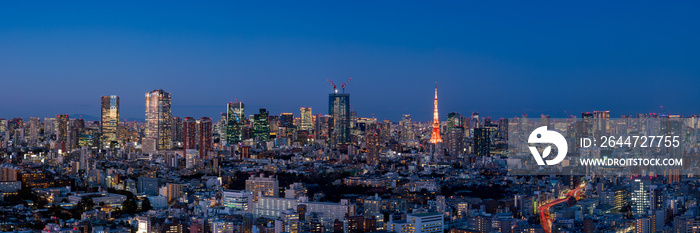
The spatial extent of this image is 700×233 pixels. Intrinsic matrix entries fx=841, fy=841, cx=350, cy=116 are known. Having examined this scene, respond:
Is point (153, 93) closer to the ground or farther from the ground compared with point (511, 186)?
farther from the ground

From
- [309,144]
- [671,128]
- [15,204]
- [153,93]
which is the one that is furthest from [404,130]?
[15,204]

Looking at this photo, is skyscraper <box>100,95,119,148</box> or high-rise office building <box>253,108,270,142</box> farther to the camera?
high-rise office building <box>253,108,270,142</box>

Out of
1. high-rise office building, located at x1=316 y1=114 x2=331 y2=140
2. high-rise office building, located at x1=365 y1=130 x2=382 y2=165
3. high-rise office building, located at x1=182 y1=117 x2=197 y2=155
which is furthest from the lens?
high-rise office building, located at x1=316 y1=114 x2=331 y2=140

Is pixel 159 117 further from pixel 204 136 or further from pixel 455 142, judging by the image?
pixel 455 142

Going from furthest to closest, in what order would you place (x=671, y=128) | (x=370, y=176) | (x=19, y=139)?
(x=19, y=139)
(x=370, y=176)
(x=671, y=128)

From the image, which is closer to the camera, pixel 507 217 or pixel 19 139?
pixel 507 217

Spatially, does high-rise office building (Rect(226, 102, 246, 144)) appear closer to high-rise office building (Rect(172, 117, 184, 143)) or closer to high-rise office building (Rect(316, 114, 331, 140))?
high-rise office building (Rect(172, 117, 184, 143))

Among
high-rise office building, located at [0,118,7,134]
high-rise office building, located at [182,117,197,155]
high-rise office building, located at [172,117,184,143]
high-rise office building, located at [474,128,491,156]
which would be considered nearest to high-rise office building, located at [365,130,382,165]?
high-rise office building, located at [474,128,491,156]

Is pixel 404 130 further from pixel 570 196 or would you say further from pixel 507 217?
pixel 507 217
